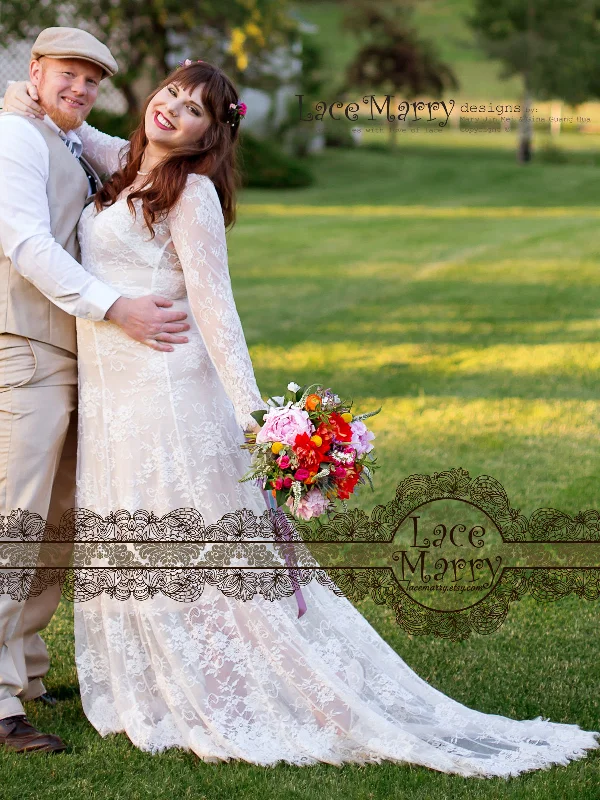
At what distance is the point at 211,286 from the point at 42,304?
22.6 inches

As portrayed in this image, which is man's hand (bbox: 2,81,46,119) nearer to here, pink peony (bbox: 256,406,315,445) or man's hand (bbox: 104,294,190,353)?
man's hand (bbox: 104,294,190,353)

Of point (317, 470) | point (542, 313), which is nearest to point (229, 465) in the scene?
point (317, 470)

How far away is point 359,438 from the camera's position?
3.36 m

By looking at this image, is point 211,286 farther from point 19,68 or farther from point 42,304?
point 19,68

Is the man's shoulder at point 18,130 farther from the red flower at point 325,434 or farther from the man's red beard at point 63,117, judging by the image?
the red flower at point 325,434

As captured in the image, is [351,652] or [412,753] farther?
[351,652]

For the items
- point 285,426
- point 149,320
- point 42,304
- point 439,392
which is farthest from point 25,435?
point 439,392

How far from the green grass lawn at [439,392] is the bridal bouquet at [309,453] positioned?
872mm

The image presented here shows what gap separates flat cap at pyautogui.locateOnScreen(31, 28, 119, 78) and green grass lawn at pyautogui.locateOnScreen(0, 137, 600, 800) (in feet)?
7.33

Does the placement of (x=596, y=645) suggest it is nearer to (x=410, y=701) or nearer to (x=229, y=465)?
(x=410, y=701)

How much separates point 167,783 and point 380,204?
22.1 metres

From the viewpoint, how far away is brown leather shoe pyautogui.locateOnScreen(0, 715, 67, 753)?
11.7ft

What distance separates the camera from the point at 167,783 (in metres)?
3.37
